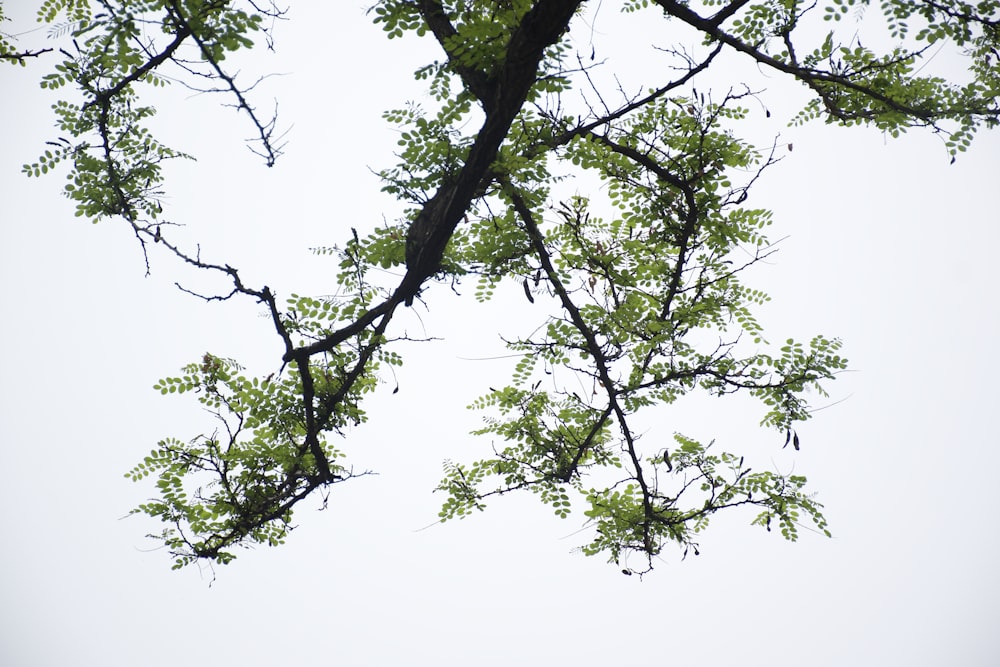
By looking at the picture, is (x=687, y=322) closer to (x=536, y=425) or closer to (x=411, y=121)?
(x=536, y=425)

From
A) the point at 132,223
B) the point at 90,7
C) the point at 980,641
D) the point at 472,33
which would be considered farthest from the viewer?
the point at 980,641

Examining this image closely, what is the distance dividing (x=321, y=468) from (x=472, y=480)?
5.47 ft

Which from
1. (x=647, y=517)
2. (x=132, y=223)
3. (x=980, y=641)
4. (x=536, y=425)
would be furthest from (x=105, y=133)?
(x=980, y=641)

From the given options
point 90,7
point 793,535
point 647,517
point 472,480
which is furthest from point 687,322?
point 90,7

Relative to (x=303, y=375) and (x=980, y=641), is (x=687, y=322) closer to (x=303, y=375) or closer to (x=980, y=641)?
(x=303, y=375)

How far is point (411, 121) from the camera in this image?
4.37 meters

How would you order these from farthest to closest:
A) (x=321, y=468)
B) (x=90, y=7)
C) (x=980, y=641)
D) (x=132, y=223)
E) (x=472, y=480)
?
(x=980, y=641) → (x=472, y=480) → (x=90, y=7) → (x=321, y=468) → (x=132, y=223)

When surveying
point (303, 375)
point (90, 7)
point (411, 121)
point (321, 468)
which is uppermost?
point (90, 7)

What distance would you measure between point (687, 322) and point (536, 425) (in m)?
1.76

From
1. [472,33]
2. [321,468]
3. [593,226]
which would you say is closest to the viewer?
[472,33]

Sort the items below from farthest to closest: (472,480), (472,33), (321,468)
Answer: (472,480) < (321,468) < (472,33)

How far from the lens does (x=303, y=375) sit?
14.4 feet

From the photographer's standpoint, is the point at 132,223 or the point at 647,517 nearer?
the point at 132,223

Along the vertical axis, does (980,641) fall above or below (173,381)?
above
